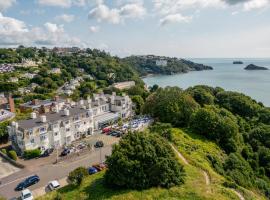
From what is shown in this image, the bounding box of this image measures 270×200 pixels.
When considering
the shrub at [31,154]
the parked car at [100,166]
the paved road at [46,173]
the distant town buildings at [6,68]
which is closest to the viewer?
the paved road at [46,173]

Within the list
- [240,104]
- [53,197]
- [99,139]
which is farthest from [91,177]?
[240,104]

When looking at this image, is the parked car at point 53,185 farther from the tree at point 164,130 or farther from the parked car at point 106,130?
the parked car at point 106,130

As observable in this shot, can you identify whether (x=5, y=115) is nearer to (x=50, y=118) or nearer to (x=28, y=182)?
(x=50, y=118)

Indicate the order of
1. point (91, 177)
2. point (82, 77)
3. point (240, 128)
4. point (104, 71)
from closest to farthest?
point (91, 177), point (240, 128), point (82, 77), point (104, 71)

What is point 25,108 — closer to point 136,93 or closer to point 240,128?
point 136,93

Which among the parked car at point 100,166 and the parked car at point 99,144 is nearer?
the parked car at point 100,166

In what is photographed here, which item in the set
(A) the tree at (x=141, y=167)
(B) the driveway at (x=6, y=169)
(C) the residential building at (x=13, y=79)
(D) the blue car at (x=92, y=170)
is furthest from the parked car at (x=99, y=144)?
(C) the residential building at (x=13, y=79)

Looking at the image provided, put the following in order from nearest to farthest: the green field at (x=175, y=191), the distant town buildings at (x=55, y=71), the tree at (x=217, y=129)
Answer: the green field at (x=175, y=191), the tree at (x=217, y=129), the distant town buildings at (x=55, y=71)

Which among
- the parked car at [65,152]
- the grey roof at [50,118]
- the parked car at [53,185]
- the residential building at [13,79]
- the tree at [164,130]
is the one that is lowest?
the parked car at [65,152]
